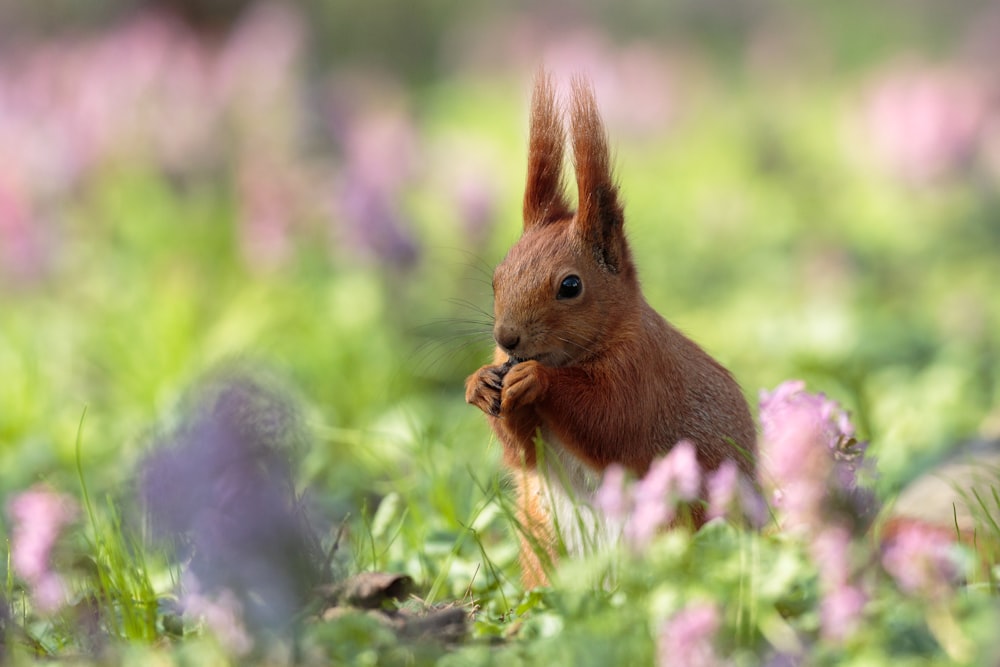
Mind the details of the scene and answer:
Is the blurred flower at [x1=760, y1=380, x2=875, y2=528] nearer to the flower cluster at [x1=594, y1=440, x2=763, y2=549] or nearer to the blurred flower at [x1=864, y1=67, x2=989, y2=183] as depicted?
the flower cluster at [x1=594, y1=440, x2=763, y2=549]

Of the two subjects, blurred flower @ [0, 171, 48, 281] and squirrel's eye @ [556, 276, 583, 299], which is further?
blurred flower @ [0, 171, 48, 281]

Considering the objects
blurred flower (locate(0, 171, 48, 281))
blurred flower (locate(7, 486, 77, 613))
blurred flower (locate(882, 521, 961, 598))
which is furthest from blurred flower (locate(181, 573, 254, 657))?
blurred flower (locate(0, 171, 48, 281))

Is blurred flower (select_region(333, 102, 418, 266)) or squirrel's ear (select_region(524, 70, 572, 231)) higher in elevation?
→ squirrel's ear (select_region(524, 70, 572, 231))

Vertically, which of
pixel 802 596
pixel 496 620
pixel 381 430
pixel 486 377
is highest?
pixel 486 377

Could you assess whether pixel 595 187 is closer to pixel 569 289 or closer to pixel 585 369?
pixel 569 289

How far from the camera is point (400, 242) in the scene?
532cm

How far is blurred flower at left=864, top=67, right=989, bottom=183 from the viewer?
688cm

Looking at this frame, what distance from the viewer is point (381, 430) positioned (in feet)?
14.6

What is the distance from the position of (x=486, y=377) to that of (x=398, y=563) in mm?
654

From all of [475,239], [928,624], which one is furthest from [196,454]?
[475,239]

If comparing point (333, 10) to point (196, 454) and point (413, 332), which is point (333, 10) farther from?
point (196, 454)

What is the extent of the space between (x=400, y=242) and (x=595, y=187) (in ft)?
9.00

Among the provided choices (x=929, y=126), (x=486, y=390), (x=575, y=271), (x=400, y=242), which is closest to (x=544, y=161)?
(x=575, y=271)

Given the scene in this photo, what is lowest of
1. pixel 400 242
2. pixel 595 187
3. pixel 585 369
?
pixel 400 242
